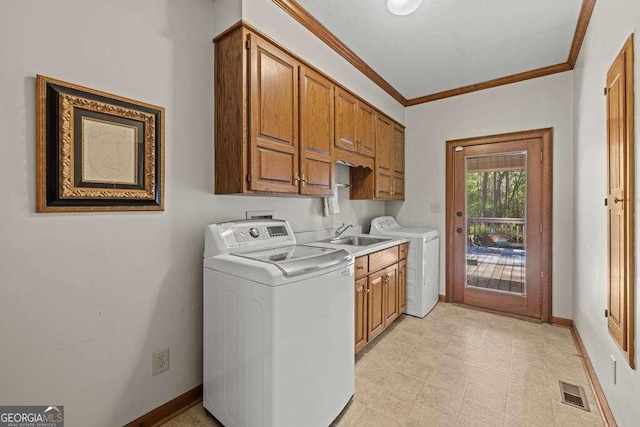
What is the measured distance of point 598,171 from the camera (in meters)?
1.86

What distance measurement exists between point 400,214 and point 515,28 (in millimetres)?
2255

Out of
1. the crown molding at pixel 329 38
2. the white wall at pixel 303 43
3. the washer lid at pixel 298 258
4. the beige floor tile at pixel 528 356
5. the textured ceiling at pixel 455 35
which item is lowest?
the beige floor tile at pixel 528 356

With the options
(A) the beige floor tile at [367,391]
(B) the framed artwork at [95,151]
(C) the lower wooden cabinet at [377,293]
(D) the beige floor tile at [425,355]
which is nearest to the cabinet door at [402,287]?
(C) the lower wooden cabinet at [377,293]

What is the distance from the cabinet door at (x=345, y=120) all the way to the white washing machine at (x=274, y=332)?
1181 mm

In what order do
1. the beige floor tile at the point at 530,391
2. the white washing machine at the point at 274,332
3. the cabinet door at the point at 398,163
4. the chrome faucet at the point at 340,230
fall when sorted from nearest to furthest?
1. the white washing machine at the point at 274,332
2. the beige floor tile at the point at 530,391
3. the chrome faucet at the point at 340,230
4. the cabinet door at the point at 398,163

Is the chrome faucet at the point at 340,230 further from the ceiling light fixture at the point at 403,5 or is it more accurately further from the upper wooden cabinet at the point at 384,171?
the ceiling light fixture at the point at 403,5

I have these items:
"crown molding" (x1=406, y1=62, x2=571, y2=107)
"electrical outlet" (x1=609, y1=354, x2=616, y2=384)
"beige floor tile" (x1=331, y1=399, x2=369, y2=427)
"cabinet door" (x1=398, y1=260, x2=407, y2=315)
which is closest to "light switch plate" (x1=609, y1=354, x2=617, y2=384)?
"electrical outlet" (x1=609, y1=354, x2=616, y2=384)

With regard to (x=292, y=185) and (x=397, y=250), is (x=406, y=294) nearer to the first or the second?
(x=397, y=250)

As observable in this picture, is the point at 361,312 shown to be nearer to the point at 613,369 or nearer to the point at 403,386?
the point at 403,386

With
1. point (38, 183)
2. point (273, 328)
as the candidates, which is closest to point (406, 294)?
point (273, 328)

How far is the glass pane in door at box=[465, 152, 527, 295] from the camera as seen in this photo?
10.2 ft

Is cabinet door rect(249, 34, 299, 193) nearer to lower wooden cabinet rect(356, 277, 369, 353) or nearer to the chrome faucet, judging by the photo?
lower wooden cabinet rect(356, 277, 369, 353)

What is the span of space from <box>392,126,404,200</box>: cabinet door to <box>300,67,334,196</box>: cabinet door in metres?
1.40

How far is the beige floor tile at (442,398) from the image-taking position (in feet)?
5.55
